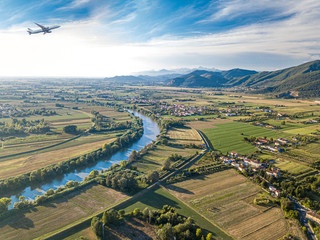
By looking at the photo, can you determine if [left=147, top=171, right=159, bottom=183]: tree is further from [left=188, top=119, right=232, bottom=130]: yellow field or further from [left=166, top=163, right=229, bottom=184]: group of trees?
[left=188, top=119, right=232, bottom=130]: yellow field

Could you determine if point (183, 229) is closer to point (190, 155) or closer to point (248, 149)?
point (190, 155)

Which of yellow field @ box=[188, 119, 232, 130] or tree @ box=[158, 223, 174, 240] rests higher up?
yellow field @ box=[188, 119, 232, 130]

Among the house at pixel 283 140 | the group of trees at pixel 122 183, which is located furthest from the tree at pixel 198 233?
the house at pixel 283 140

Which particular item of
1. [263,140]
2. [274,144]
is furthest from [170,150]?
[274,144]

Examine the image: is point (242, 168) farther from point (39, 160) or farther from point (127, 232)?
point (39, 160)

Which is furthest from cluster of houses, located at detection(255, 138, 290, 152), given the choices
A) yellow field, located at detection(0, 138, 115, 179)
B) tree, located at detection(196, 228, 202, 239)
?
yellow field, located at detection(0, 138, 115, 179)

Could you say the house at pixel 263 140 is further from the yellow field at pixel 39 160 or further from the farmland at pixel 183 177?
the yellow field at pixel 39 160

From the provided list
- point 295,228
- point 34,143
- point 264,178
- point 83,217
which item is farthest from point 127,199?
point 34,143
